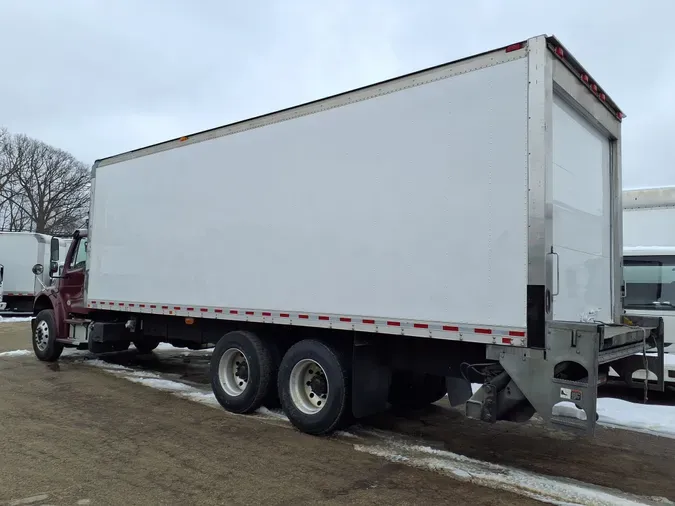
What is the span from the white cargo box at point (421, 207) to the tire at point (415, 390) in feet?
5.08

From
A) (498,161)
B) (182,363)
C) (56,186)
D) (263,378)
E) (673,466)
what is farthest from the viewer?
(56,186)

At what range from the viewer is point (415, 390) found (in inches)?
287

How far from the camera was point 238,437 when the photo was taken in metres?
5.99

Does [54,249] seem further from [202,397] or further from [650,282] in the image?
[650,282]

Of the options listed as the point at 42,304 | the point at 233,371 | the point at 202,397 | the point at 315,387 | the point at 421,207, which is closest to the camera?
the point at 421,207

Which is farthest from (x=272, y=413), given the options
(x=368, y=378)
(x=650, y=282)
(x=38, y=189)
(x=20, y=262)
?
(x=38, y=189)

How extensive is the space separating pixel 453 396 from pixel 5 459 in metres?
4.60

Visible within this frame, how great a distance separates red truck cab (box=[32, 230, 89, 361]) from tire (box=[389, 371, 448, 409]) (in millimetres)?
6311

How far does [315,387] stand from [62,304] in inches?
265

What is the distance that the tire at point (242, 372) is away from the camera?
267 inches

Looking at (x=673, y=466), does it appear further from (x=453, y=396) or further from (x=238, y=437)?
(x=238, y=437)

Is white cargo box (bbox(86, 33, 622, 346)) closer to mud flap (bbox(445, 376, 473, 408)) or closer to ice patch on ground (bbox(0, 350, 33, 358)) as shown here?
mud flap (bbox(445, 376, 473, 408))

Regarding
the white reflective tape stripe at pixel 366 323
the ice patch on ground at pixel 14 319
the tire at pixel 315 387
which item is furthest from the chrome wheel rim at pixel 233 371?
the ice patch on ground at pixel 14 319

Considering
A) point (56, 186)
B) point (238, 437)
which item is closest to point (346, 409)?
point (238, 437)
